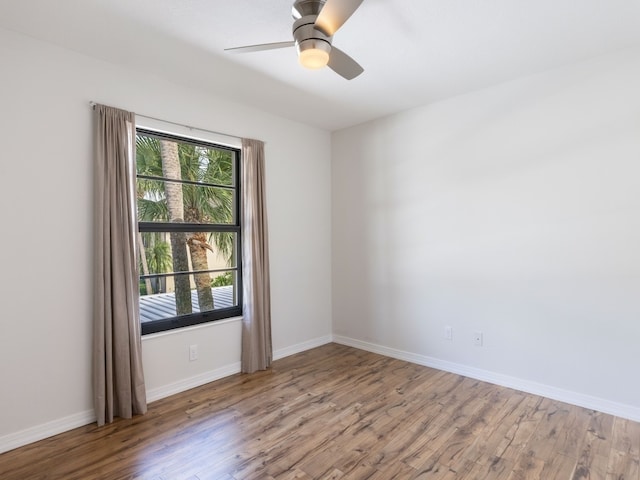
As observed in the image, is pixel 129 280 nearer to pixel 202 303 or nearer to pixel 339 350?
pixel 202 303

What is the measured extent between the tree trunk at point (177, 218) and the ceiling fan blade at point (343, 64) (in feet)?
5.49

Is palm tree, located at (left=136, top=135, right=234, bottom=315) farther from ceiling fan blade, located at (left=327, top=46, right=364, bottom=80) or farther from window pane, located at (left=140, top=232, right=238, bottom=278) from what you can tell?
ceiling fan blade, located at (left=327, top=46, right=364, bottom=80)

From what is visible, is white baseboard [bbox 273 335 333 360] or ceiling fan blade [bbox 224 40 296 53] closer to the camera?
ceiling fan blade [bbox 224 40 296 53]

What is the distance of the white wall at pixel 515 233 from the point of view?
2512mm

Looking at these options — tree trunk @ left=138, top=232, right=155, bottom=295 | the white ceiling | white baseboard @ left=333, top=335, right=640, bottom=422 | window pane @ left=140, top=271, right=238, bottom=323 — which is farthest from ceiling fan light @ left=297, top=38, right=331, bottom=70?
white baseboard @ left=333, top=335, right=640, bottom=422

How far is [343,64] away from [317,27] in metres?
0.35

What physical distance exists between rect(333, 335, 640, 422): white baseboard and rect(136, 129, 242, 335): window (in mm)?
1660

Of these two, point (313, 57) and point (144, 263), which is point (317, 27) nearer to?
point (313, 57)

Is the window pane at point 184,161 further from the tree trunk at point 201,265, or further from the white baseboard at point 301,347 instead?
the white baseboard at point 301,347

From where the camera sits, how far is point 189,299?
3.16 meters

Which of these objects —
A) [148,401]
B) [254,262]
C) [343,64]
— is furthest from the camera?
[254,262]

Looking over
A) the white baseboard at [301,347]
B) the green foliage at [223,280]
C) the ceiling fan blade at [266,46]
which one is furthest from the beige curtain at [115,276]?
the white baseboard at [301,347]

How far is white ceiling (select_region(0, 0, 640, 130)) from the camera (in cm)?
199

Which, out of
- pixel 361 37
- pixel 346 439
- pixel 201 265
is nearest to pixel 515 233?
pixel 361 37
